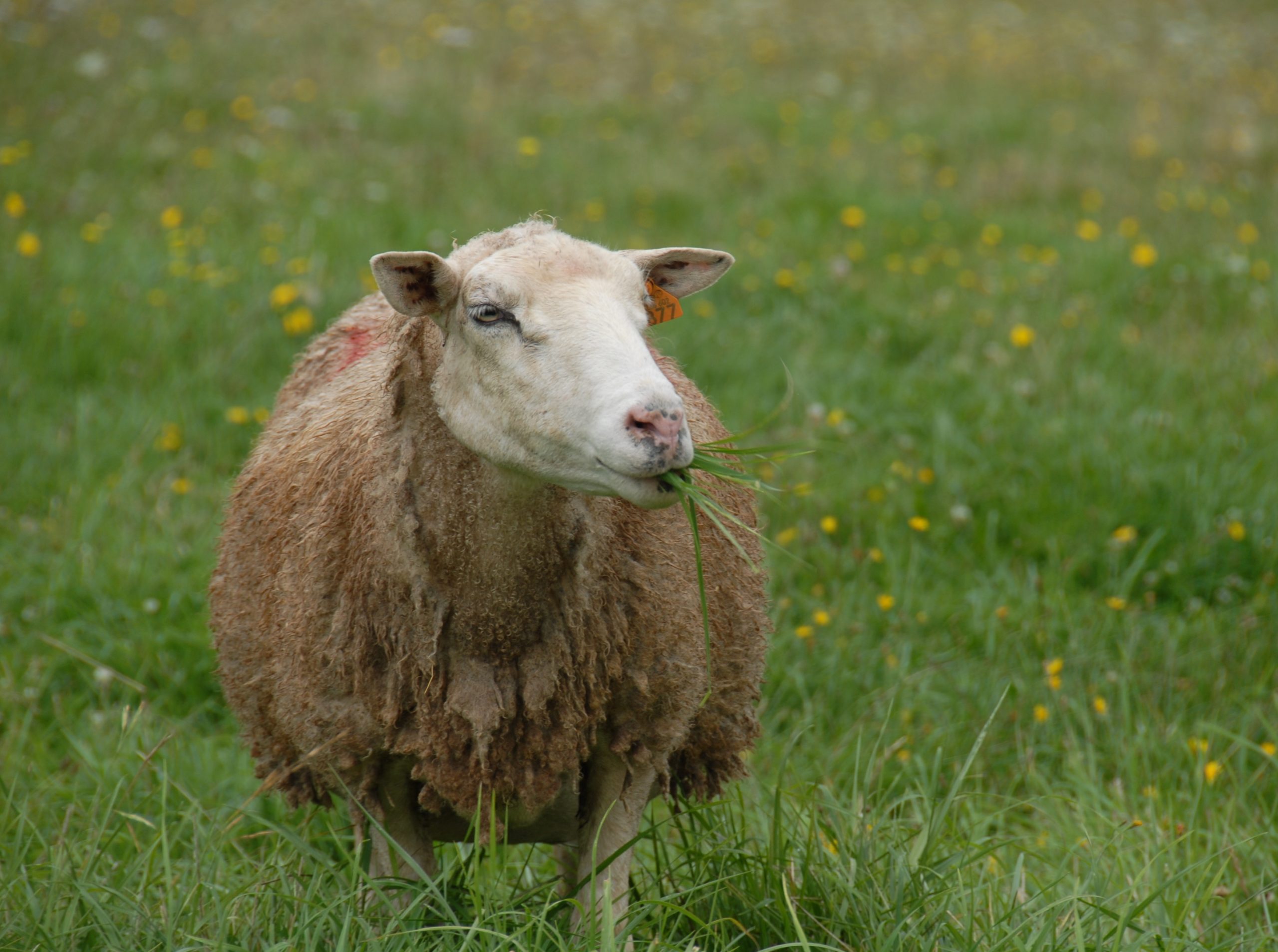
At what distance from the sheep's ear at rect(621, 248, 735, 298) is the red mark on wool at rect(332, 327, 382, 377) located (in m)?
0.74

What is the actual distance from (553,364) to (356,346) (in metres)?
1.19

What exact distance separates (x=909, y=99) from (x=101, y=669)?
7253 millimetres

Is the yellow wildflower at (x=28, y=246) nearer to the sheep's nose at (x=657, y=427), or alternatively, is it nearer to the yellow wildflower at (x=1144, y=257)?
the sheep's nose at (x=657, y=427)

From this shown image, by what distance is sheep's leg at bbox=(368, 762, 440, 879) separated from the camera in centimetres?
272

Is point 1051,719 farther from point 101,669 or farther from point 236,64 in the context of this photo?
point 236,64

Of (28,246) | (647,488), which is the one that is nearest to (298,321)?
(28,246)

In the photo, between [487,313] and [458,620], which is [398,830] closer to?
[458,620]

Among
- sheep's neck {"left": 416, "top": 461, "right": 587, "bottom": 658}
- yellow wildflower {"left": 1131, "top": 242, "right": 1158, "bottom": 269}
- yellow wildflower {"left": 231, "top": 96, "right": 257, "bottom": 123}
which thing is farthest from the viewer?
yellow wildflower {"left": 231, "top": 96, "right": 257, "bottom": 123}

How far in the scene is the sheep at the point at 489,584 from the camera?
236cm

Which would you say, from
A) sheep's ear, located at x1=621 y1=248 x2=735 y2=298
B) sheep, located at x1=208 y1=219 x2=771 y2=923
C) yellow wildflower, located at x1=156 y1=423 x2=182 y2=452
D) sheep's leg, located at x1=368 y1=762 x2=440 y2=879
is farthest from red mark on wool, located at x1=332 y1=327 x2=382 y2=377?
yellow wildflower, located at x1=156 y1=423 x2=182 y2=452

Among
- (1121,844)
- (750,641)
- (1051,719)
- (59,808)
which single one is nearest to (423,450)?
(750,641)

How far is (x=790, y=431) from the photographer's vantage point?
16.4 ft

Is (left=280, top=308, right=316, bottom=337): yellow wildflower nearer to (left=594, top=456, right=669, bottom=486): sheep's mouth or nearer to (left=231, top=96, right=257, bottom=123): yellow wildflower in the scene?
(left=231, top=96, right=257, bottom=123): yellow wildflower

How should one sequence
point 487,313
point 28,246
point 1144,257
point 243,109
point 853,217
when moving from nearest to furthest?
point 487,313
point 28,246
point 1144,257
point 853,217
point 243,109
